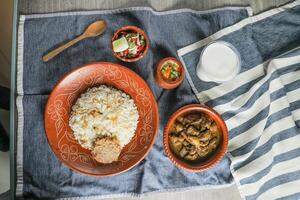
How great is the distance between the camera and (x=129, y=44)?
1.21m

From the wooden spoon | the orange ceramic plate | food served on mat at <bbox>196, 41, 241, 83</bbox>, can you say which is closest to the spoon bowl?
the wooden spoon

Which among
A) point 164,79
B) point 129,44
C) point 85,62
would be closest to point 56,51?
point 85,62

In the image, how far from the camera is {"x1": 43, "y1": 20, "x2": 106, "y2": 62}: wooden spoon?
122 cm

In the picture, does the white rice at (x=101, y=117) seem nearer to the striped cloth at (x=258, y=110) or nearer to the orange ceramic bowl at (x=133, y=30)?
the orange ceramic bowl at (x=133, y=30)

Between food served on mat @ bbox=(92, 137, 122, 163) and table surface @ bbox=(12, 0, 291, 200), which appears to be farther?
table surface @ bbox=(12, 0, 291, 200)

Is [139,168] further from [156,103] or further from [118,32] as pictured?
[118,32]

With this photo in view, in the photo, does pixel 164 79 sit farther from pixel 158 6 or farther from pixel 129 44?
pixel 158 6

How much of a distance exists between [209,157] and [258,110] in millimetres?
252

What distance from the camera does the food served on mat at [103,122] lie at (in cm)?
114

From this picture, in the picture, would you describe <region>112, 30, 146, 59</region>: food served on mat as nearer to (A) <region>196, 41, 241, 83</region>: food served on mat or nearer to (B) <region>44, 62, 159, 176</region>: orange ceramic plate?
(B) <region>44, 62, 159, 176</region>: orange ceramic plate

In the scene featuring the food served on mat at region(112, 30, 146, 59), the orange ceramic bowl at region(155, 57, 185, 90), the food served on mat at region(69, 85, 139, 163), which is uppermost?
the food served on mat at region(112, 30, 146, 59)

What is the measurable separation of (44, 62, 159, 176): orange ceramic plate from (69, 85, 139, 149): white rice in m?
0.03

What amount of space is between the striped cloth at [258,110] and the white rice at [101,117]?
272mm

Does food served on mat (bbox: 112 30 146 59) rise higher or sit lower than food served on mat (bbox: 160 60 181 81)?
higher
